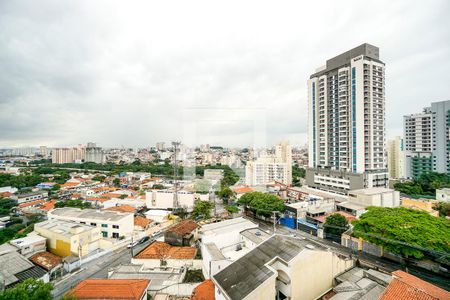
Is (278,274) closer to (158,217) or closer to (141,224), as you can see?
(141,224)

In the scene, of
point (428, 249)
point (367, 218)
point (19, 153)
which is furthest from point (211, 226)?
point (19, 153)

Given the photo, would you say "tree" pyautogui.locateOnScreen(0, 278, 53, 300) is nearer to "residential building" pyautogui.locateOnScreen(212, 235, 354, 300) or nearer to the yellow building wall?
"residential building" pyautogui.locateOnScreen(212, 235, 354, 300)

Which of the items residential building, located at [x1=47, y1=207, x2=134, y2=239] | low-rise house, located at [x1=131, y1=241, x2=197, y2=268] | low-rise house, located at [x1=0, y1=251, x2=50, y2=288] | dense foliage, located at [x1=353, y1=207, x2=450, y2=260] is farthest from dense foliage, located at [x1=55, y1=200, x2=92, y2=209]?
dense foliage, located at [x1=353, y1=207, x2=450, y2=260]

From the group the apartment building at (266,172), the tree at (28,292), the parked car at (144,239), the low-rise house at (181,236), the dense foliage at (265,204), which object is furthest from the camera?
the apartment building at (266,172)

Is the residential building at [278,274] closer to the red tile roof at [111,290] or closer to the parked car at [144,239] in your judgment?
the red tile roof at [111,290]

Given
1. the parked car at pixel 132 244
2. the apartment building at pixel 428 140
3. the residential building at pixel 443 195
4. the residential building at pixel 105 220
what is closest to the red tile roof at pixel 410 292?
the parked car at pixel 132 244

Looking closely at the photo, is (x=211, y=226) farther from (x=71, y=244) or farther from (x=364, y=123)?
→ (x=364, y=123)

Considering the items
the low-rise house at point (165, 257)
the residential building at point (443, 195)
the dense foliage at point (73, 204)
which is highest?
the residential building at point (443, 195)
